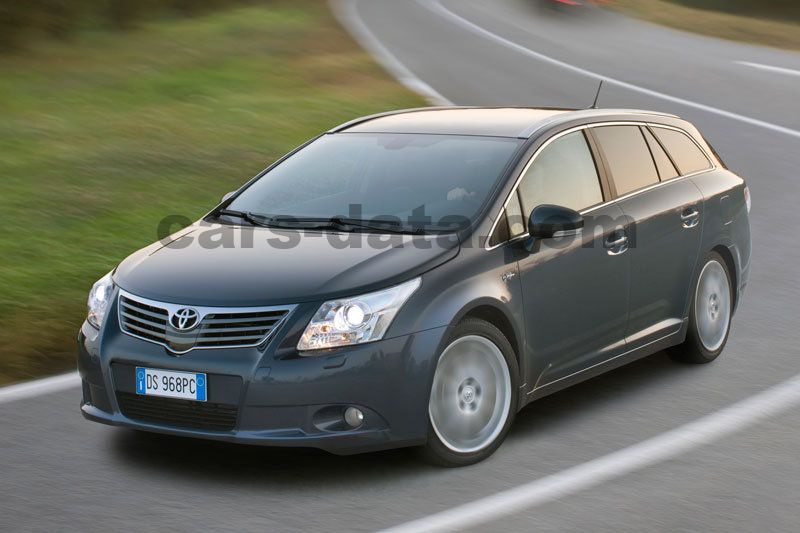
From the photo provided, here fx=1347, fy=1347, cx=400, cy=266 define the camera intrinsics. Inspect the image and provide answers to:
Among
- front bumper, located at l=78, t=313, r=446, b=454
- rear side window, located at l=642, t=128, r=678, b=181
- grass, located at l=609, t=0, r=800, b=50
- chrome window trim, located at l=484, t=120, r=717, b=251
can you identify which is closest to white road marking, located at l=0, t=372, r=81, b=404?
front bumper, located at l=78, t=313, r=446, b=454

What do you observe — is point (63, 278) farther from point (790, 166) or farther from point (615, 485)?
point (790, 166)

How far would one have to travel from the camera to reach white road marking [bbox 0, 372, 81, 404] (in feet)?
24.6

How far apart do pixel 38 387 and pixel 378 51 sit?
1882 centimetres

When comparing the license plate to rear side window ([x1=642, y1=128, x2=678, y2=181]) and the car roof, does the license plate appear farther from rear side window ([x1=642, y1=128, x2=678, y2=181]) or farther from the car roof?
rear side window ([x1=642, y1=128, x2=678, y2=181])

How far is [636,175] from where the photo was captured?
25.9ft

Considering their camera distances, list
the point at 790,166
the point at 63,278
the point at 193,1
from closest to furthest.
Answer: the point at 63,278
the point at 790,166
the point at 193,1

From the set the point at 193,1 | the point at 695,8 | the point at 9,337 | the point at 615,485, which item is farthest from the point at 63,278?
the point at 695,8

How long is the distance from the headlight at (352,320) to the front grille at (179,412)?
0.47 metres

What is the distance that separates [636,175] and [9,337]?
3.97 m

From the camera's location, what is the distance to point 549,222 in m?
6.71

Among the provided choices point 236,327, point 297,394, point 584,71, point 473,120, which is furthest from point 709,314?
point 584,71

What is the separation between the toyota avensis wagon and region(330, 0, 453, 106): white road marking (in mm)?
11151

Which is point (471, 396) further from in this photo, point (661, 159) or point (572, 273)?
Answer: point (661, 159)

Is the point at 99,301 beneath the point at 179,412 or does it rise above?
above
